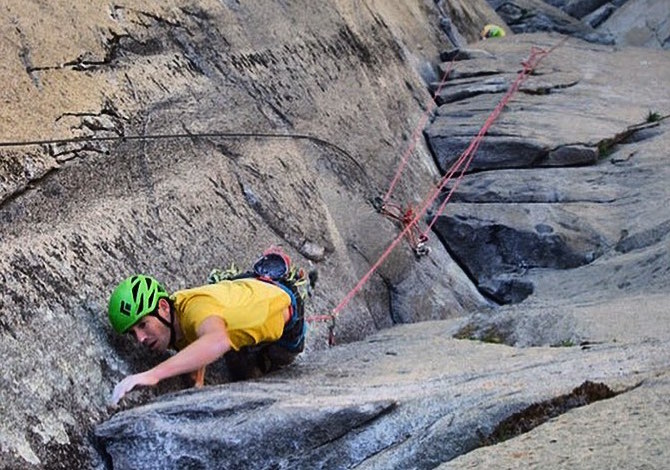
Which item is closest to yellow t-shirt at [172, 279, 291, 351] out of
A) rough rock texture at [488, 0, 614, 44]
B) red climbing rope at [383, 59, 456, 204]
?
red climbing rope at [383, 59, 456, 204]

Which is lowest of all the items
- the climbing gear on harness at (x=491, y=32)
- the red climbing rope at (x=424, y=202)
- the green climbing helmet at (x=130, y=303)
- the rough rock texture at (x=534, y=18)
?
the rough rock texture at (x=534, y=18)

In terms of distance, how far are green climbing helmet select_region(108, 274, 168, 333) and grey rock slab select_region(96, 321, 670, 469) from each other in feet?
1.60

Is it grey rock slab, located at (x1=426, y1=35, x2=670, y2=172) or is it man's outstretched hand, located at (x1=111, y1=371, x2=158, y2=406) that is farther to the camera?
grey rock slab, located at (x1=426, y1=35, x2=670, y2=172)

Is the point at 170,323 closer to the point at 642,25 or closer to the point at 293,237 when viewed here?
the point at 293,237

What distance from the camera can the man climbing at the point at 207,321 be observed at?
5.44 metres

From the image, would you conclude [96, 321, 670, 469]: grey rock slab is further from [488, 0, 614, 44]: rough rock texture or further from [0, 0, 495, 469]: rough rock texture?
[488, 0, 614, 44]: rough rock texture

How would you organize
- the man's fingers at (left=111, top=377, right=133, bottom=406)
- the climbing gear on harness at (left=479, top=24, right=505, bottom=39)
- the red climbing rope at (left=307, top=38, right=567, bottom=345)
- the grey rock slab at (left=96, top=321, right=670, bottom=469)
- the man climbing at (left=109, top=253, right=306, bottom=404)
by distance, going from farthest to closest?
the climbing gear on harness at (left=479, top=24, right=505, bottom=39)
the red climbing rope at (left=307, top=38, right=567, bottom=345)
the man climbing at (left=109, top=253, right=306, bottom=404)
the man's fingers at (left=111, top=377, right=133, bottom=406)
the grey rock slab at (left=96, top=321, right=670, bottom=469)

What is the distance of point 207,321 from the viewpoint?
5.59m

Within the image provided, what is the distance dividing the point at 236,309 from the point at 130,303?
0.61 meters

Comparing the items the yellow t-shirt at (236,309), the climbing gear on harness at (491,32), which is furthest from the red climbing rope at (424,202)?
the climbing gear on harness at (491,32)

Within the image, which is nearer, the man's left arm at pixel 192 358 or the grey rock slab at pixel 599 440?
the grey rock slab at pixel 599 440

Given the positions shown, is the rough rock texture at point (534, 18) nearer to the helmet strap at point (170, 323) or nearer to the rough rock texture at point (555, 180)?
the rough rock texture at point (555, 180)

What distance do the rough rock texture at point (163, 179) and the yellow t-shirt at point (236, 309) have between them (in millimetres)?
402

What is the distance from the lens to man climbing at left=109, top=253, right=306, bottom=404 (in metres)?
5.44
